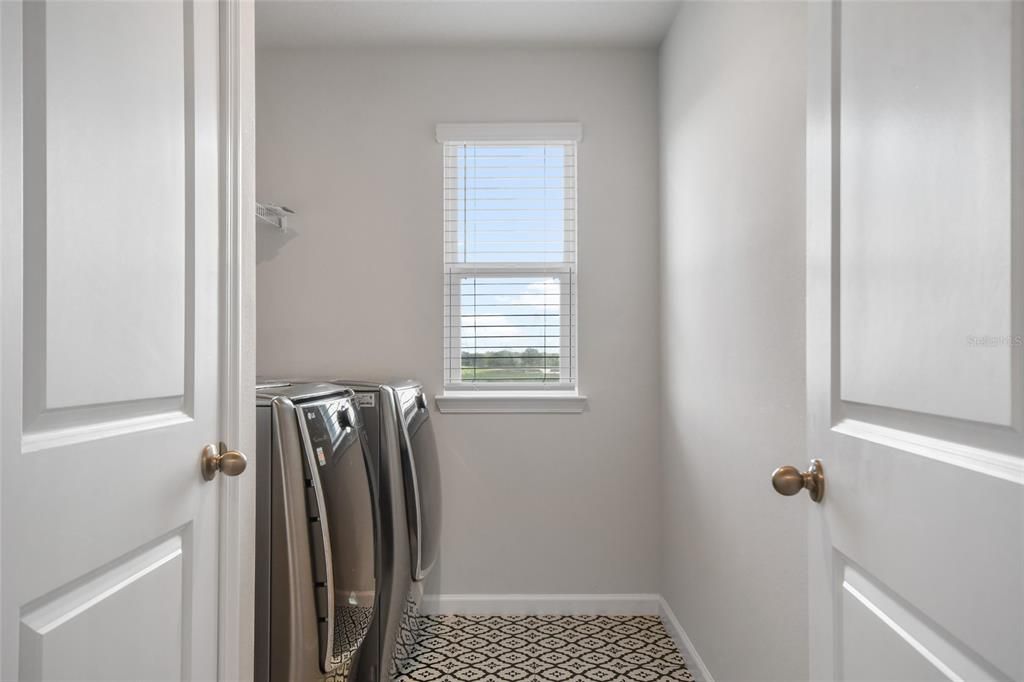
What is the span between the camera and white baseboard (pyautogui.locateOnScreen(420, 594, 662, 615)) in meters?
3.16

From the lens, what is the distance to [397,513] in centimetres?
232

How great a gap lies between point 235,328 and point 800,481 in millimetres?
973

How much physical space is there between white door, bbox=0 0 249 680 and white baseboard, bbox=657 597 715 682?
177 centimetres

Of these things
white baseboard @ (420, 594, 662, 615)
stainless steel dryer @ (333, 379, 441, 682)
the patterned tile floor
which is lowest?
the patterned tile floor

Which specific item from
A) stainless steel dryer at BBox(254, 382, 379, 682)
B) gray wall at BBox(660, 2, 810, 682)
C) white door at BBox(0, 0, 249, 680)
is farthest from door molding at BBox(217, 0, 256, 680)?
gray wall at BBox(660, 2, 810, 682)

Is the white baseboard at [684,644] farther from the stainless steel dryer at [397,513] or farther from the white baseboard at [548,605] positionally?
the stainless steel dryer at [397,513]

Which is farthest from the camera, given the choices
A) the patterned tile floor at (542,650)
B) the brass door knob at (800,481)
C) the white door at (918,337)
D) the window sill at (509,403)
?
the window sill at (509,403)

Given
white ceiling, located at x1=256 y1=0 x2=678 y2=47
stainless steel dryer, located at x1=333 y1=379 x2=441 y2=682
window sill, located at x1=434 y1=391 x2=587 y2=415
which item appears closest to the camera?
stainless steel dryer, located at x1=333 y1=379 x2=441 y2=682

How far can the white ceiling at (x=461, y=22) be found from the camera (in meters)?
2.77

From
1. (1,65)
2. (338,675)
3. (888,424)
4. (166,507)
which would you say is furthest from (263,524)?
(888,424)

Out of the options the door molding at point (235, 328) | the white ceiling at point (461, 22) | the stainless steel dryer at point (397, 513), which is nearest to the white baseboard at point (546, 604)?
the stainless steel dryer at point (397, 513)

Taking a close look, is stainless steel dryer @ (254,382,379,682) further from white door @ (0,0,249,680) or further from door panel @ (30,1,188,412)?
door panel @ (30,1,188,412)

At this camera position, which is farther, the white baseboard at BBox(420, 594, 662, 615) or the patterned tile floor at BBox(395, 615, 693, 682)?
the white baseboard at BBox(420, 594, 662, 615)

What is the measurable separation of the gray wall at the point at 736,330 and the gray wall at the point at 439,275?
8.5 inches
